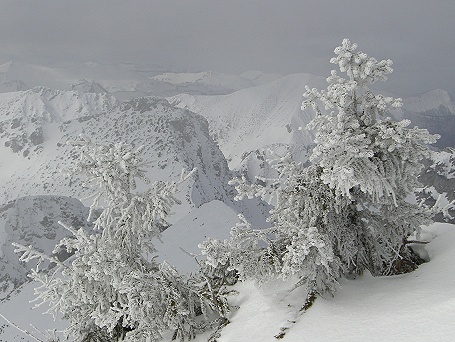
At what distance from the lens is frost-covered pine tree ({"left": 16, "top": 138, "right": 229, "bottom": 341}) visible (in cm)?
982

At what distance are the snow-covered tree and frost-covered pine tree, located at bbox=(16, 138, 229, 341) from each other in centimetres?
148

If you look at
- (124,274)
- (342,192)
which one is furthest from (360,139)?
(124,274)

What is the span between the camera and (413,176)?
9398 mm

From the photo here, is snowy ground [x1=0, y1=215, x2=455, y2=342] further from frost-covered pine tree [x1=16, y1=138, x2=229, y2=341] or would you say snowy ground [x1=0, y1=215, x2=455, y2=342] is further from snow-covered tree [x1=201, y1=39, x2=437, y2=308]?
frost-covered pine tree [x1=16, y1=138, x2=229, y2=341]

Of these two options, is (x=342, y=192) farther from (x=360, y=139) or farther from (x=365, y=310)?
(x=365, y=310)

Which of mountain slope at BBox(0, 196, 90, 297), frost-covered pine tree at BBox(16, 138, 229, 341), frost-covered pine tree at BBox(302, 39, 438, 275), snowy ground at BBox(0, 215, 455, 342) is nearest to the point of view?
snowy ground at BBox(0, 215, 455, 342)

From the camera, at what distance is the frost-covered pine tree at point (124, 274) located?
9.82m

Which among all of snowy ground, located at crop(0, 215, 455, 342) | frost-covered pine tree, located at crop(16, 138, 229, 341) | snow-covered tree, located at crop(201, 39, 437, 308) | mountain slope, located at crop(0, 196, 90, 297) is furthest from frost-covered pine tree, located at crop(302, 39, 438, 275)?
mountain slope, located at crop(0, 196, 90, 297)

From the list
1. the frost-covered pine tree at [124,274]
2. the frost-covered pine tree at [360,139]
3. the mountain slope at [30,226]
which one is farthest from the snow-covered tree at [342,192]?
the mountain slope at [30,226]

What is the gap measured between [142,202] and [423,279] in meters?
6.82

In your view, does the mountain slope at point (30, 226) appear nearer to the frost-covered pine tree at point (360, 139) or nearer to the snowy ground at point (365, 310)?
the snowy ground at point (365, 310)

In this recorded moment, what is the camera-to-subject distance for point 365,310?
8391 millimetres

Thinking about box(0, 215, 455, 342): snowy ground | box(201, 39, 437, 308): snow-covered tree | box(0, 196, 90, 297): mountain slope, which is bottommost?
box(0, 196, 90, 297): mountain slope

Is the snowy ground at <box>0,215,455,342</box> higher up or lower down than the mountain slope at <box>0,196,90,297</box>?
higher up
